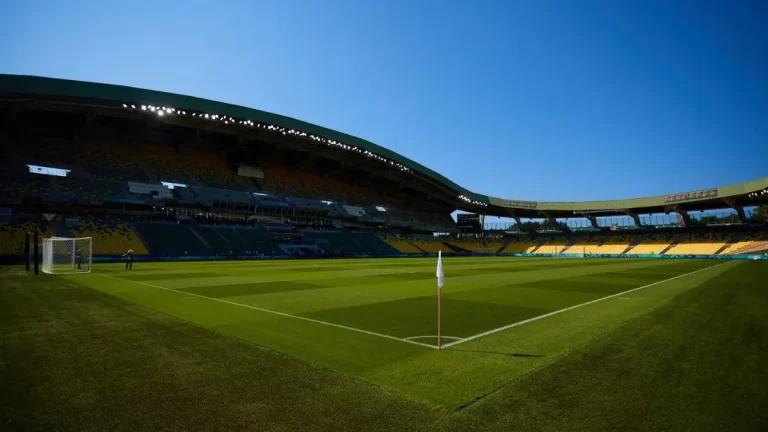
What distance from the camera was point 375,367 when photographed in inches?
241

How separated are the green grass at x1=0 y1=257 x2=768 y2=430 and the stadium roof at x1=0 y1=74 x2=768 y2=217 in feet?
111

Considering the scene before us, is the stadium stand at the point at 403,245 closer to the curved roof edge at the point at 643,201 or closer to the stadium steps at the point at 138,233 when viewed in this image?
the curved roof edge at the point at 643,201

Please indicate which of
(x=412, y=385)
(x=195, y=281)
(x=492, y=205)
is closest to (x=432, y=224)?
(x=492, y=205)

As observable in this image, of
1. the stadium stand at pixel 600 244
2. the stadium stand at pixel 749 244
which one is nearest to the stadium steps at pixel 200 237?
the stadium stand at pixel 600 244

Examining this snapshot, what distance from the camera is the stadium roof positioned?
36.2 m

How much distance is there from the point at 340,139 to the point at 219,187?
18533mm

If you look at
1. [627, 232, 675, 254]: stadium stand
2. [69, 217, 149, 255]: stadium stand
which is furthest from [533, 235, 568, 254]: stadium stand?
[69, 217, 149, 255]: stadium stand

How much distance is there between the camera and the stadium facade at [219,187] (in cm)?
3959

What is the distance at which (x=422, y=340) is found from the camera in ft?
26.1

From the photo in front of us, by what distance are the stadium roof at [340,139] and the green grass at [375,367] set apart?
111ft

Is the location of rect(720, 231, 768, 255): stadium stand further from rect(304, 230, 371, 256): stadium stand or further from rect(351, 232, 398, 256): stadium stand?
rect(304, 230, 371, 256): stadium stand

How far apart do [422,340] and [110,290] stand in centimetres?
1423

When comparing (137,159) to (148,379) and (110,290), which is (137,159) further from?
(148,379)

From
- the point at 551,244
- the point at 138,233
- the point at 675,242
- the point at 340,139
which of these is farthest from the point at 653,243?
the point at 138,233
